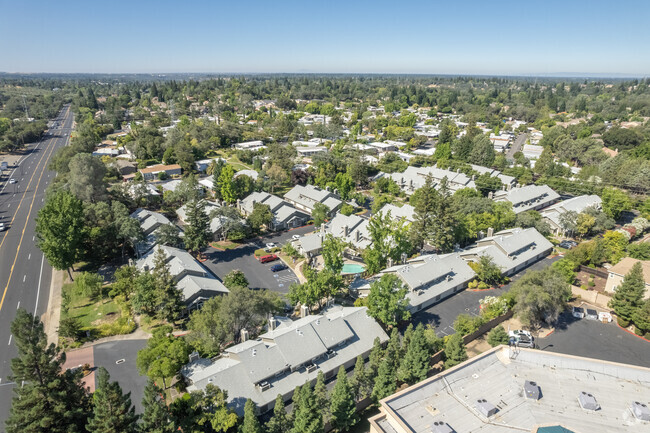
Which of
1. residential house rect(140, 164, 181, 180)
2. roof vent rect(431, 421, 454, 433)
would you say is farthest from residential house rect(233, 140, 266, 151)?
roof vent rect(431, 421, 454, 433)

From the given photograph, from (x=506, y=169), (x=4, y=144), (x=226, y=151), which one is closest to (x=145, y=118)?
(x=4, y=144)

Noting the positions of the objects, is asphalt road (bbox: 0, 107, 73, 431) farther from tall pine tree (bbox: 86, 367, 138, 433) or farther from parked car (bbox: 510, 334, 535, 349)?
parked car (bbox: 510, 334, 535, 349)

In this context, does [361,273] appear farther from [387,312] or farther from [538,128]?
[538,128]

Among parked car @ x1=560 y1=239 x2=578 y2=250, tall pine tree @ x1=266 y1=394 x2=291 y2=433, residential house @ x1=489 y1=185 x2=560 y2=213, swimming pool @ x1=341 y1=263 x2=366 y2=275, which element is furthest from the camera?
residential house @ x1=489 y1=185 x2=560 y2=213

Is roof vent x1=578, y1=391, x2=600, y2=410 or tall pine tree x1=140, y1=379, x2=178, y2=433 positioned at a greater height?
tall pine tree x1=140, y1=379, x2=178, y2=433

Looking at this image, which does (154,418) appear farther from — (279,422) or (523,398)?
(523,398)

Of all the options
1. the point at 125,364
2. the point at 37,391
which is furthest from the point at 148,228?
the point at 37,391
